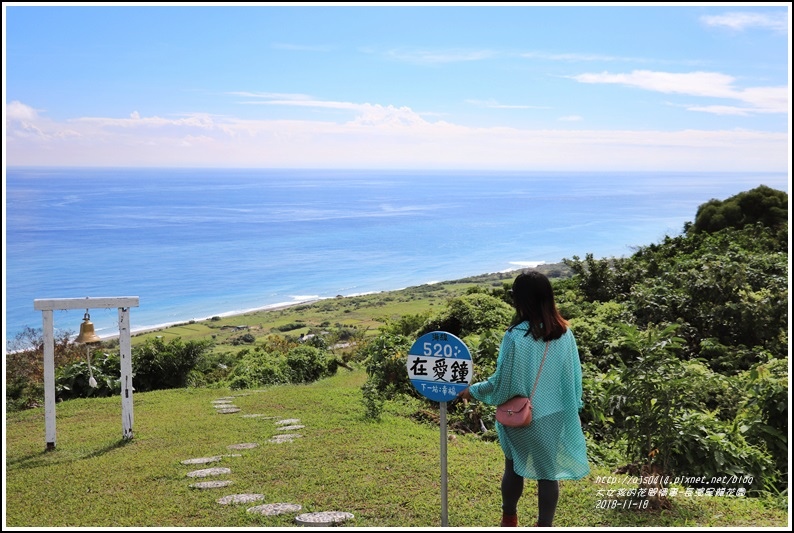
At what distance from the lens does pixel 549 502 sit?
3.84 m

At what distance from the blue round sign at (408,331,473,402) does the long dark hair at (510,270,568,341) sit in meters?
0.38

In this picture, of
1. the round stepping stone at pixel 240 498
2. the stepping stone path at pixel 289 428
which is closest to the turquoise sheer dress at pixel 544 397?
the round stepping stone at pixel 240 498

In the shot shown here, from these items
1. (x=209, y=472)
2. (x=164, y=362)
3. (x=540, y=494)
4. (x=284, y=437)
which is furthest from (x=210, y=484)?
(x=164, y=362)

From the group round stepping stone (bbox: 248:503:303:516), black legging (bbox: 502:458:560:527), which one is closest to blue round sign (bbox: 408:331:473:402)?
black legging (bbox: 502:458:560:527)

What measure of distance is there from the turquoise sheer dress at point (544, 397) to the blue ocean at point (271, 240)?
1394cm

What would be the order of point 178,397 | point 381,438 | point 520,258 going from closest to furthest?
point 381,438 < point 178,397 < point 520,258

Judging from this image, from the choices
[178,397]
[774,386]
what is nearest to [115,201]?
[178,397]

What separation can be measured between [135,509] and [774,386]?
4916 millimetres

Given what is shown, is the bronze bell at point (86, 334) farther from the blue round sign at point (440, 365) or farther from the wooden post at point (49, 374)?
the blue round sign at point (440, 365)

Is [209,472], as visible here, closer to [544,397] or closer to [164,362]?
[544,397]

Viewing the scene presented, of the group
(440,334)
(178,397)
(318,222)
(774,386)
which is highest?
(318,222)

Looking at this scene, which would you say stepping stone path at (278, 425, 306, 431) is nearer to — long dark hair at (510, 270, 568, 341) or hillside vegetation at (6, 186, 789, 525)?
hillside vegetation at (6, 186, 789, 525)

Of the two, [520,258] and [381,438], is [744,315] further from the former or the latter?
[520,258]

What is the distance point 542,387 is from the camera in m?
3.75
